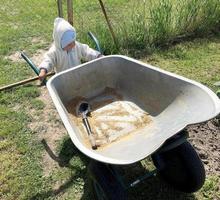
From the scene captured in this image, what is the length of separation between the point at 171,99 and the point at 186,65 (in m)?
2.27

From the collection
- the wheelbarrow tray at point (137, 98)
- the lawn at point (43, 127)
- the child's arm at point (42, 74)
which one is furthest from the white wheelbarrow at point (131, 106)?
the lawn at point (43, 127)

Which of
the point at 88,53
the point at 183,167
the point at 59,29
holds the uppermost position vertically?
the point at 59,29

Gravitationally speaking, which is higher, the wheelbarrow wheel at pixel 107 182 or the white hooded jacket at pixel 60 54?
the white hooded jacket at pixel 60 54

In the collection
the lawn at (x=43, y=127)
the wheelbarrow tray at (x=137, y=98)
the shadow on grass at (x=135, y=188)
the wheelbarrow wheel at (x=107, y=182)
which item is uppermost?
the wheelbarrow tray at (x=137, y=98)

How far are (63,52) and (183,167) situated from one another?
1.62 m

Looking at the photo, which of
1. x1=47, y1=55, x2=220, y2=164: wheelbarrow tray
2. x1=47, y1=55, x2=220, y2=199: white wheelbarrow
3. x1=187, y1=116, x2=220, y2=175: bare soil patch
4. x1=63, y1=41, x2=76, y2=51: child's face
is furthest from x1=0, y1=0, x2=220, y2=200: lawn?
x1=63, y1=41, x2=76, y2=51: child's face

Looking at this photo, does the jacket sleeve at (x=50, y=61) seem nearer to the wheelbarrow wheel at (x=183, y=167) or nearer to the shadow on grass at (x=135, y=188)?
the shadow on grass at (x=135, y=188)

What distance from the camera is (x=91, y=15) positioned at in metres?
7.07

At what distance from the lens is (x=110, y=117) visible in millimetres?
3322

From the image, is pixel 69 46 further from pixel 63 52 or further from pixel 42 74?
pixel 42 74

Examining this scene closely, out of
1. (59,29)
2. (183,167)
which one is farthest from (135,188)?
(59,29)

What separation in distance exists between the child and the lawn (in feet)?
2.52

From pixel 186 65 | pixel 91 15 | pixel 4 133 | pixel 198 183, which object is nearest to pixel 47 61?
pixel 4 133

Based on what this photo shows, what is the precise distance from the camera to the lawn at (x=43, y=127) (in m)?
3.26
